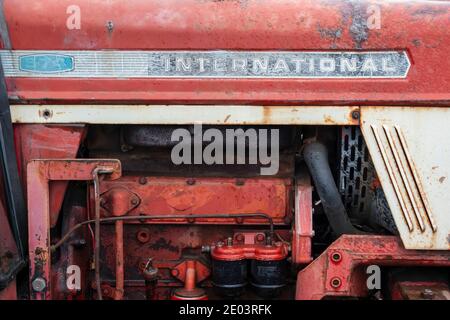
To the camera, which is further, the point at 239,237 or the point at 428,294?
the point at 239,237

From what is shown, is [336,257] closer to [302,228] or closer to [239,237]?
[302,228]

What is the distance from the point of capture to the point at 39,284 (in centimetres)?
278

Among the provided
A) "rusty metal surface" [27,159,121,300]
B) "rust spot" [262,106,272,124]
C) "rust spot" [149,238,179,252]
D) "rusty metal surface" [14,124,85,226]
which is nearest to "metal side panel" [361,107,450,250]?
"rust spot" [262,106,272,124]

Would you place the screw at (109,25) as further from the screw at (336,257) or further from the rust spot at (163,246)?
the screw at (336,257)

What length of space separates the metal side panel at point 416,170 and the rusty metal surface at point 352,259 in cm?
5

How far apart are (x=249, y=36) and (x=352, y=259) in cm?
105

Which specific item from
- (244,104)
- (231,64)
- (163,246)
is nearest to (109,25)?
(231,64)

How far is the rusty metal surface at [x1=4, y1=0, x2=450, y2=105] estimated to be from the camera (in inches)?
109

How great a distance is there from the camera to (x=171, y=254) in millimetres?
3092

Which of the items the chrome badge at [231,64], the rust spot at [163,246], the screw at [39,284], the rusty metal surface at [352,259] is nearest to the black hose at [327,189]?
the rusty metal surface at [352,259]

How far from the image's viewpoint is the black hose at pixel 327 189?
113 inches

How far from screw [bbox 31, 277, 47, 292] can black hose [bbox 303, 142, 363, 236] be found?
1.26m

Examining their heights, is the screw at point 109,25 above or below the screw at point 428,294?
above

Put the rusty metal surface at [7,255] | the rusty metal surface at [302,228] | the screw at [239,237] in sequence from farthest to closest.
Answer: the screw at [239,237] → the rusty metal surface at [302,228] → the rusty metal surface at [7,255]
